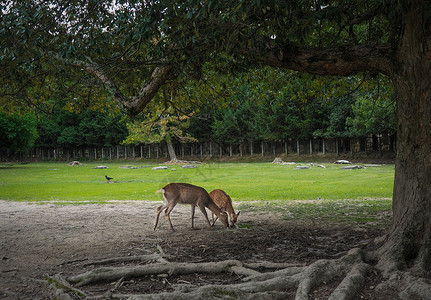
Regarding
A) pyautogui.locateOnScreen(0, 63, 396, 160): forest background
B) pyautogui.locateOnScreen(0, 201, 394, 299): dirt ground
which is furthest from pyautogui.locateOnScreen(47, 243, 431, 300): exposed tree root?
pyautogui.locateOnScreen(0, 63, 396, 160): forest background

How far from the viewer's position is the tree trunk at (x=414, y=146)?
5.25 meters

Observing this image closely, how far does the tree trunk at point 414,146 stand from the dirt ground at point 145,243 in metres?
0.76

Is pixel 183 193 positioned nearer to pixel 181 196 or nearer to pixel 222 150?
pixel 181 196

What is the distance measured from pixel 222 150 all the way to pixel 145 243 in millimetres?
55093

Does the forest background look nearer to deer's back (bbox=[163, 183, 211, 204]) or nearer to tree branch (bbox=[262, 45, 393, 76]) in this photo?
tree branch (bbox=[262, 45, 393, 76])

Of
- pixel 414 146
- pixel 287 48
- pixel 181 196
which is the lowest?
pixel 181 196

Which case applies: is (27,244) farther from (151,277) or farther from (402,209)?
(402,209)

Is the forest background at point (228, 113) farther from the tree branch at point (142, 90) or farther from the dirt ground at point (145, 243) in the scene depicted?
the dirt ground at point (145, 243)

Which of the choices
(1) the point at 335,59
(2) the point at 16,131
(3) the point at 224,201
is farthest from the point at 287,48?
(2) the point at 16,131

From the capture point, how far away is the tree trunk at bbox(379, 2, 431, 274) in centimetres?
525

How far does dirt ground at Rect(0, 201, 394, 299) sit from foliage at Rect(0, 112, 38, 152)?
110ft

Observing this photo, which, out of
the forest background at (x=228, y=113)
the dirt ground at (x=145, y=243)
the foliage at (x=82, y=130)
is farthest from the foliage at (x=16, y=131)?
the dirt ground at (x=145, y=243)

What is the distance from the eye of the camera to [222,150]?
62.9m

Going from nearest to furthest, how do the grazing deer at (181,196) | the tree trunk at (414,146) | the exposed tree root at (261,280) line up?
the exposed tree root at (261,280), the tree trunk at (414,146), the grazing deer at (181,196)
